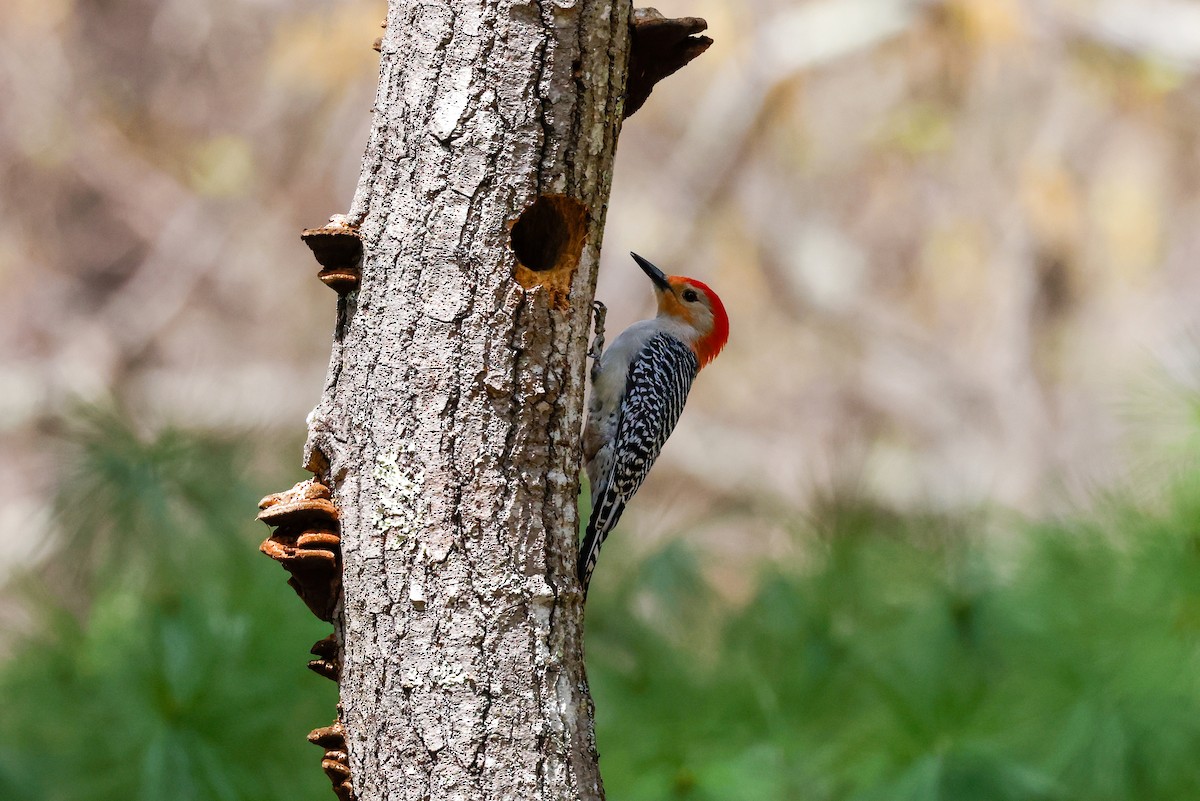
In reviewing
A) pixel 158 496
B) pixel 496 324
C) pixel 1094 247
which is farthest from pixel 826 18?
pixel 496 324

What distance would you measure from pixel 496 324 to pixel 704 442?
9.05m

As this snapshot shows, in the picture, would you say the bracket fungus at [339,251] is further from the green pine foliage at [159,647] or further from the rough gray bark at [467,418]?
the green pine foliage at [159,647]

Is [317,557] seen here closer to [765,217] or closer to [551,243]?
[551,243]

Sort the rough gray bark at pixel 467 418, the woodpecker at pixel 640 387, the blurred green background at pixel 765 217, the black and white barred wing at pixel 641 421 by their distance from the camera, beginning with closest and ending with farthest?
the rough gray bark at pixel 467 418
the black and white barred wing at pixel 641 421
the woodpecker at pixel 640 387
the blurred green background at pixel 765 217

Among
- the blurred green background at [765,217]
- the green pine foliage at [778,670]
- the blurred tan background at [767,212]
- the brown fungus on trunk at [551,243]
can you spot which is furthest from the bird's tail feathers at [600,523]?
the blurred tan background at [767,212]

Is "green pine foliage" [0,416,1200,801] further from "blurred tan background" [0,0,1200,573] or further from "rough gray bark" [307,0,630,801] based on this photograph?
"blurred tan background" [0,0,1200,573]

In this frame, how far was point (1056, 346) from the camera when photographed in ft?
37.2

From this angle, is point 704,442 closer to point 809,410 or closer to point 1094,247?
point 809,410

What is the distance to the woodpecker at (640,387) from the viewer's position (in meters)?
4.46

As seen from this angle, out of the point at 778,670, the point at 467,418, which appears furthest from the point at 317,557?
the point at 778,670

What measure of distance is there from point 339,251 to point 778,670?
127 inches

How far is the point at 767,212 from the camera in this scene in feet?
37.3

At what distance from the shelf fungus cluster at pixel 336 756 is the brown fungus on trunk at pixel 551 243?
1037 millimetres

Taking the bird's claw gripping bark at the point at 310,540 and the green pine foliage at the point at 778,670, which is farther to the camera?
the green pine foliage at the point at 778,670
